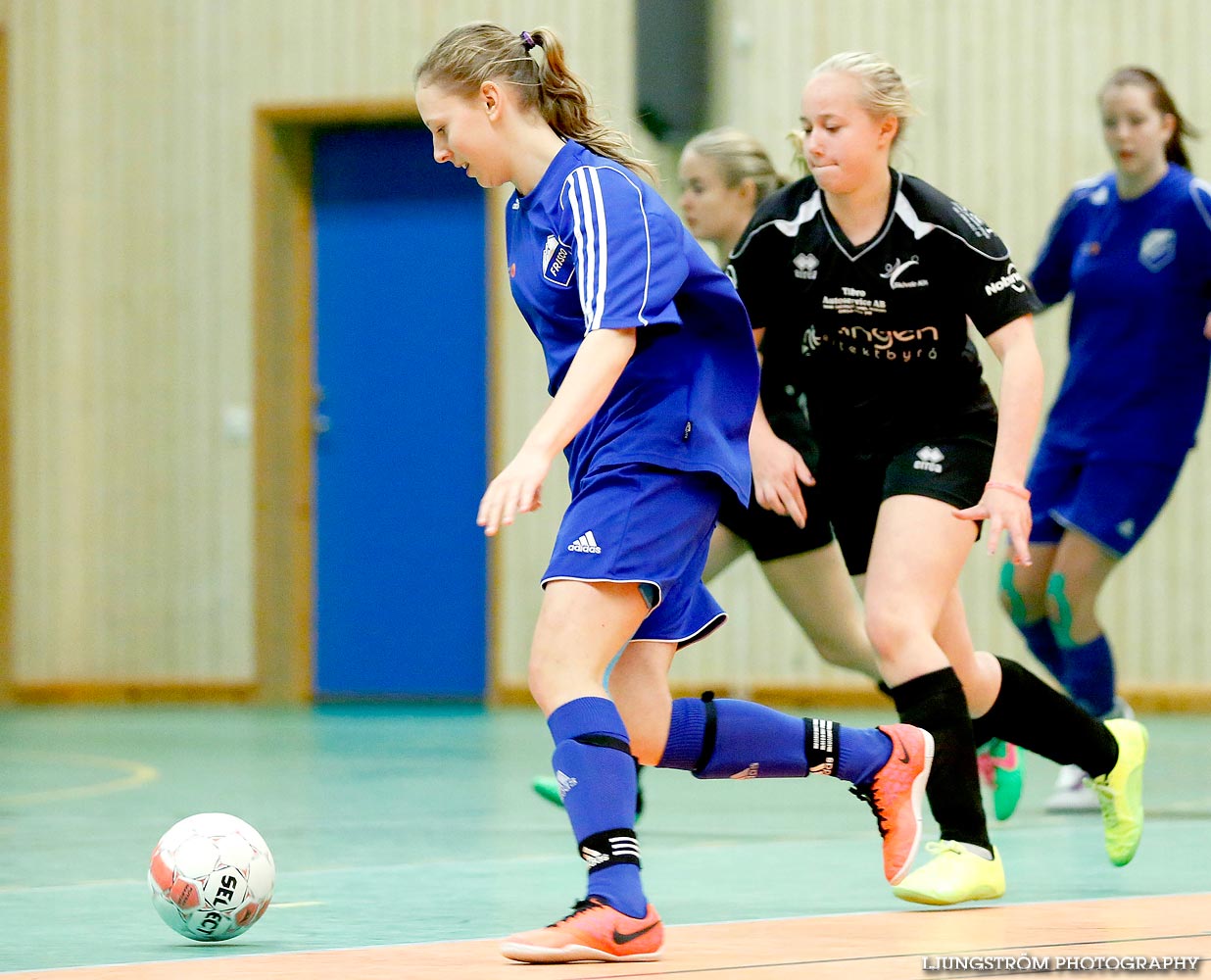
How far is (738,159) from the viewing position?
16.8 ft

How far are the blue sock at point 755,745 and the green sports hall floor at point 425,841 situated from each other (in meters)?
0.26

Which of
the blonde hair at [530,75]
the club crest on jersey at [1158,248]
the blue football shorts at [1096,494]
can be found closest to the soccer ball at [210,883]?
the blonde hair at [530,75]

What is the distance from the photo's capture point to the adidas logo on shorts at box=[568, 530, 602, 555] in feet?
10.1

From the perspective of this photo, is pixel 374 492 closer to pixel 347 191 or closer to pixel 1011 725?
pixel 347 191

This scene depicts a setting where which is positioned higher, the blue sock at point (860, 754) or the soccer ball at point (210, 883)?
the blue sock at point (860, 754)

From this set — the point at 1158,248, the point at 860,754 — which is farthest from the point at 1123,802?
the point at 1158,248

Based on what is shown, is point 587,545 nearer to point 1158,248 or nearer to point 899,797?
point 899,797

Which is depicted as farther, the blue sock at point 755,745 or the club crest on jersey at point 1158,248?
the club crest on jersey at point 1158,248

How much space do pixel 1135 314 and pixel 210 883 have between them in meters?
3.47

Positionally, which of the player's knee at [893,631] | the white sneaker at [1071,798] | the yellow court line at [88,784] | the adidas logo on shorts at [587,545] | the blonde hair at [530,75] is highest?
the blonde hair at [530,75]

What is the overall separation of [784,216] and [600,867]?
1.47m

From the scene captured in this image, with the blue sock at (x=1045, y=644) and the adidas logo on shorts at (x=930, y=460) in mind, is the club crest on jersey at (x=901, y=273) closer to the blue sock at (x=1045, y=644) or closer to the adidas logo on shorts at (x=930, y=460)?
the adidas logo on shorts at (x=930, y=460)

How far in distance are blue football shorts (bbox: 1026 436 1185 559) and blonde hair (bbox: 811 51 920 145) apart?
6.62 ft

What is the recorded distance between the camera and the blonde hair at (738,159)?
5.12m
